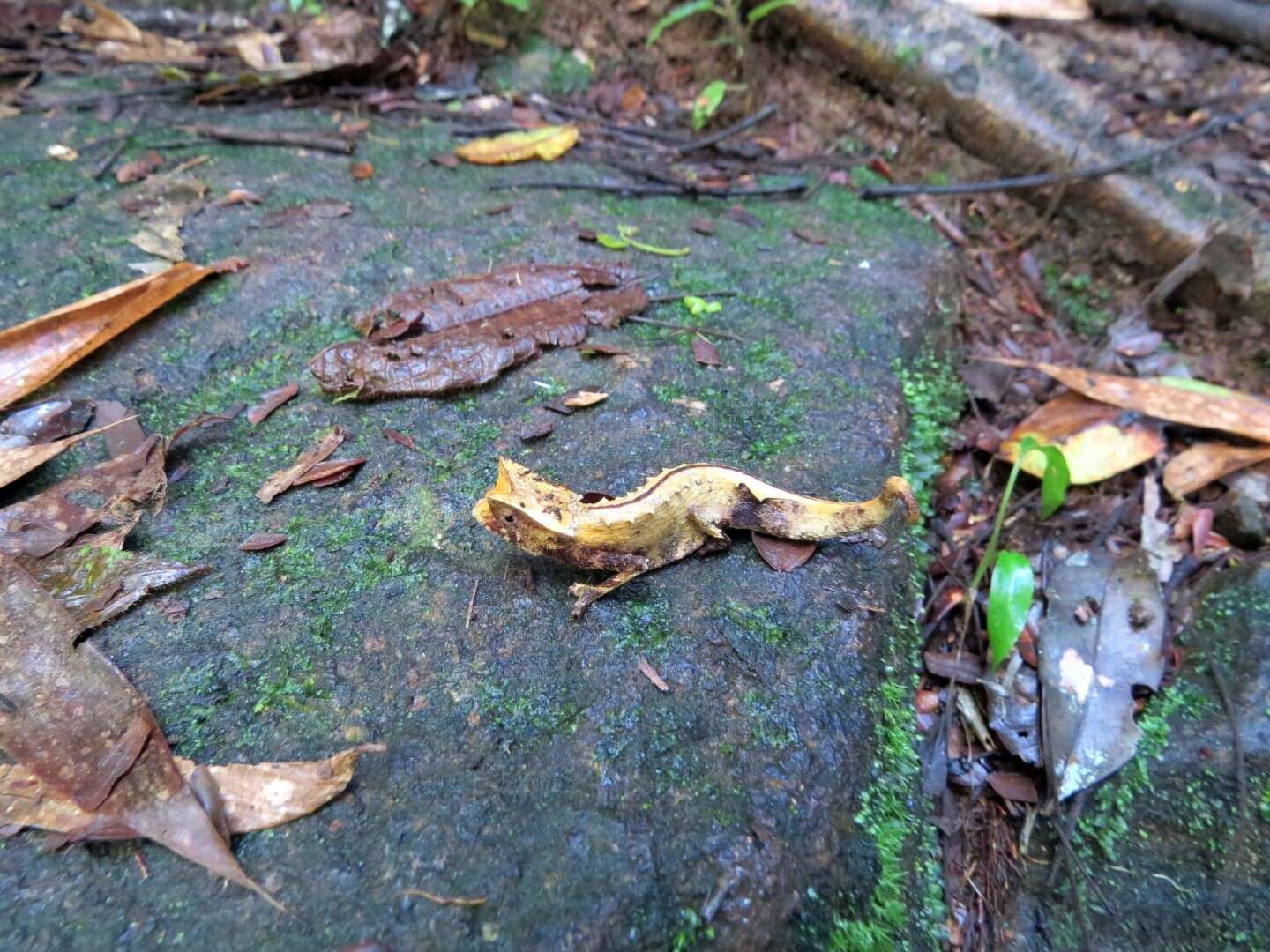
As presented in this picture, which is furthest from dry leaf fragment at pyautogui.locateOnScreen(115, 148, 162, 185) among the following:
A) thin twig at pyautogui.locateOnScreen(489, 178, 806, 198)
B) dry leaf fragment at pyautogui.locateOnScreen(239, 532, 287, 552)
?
dry leaf fragment at pyautogui.locateOnScreen(239, 532, 287, 552)

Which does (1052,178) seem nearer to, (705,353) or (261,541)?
(705,353)

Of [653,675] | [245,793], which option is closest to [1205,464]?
[653,675]

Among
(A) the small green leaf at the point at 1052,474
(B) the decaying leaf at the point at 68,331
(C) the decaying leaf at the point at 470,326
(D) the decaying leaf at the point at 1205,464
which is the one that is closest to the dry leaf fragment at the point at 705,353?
(C) the decaying leaf at the point at 470,326

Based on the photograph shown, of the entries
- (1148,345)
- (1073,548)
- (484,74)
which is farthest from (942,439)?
(484,74)

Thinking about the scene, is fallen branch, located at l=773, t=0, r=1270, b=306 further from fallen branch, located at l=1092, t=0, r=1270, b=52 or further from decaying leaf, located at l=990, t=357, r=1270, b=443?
fallen branch, located at l=1092, t=0, r=1270, b=52

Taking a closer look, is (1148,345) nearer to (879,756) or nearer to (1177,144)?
(1177,144)

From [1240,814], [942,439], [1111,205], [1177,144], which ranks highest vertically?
[1177,144]
